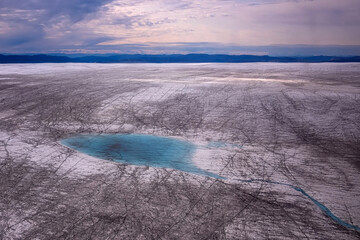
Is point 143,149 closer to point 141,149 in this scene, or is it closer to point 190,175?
point 141,149

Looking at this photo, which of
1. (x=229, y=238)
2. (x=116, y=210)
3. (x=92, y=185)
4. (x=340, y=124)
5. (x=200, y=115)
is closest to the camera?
(x=229, y=238)

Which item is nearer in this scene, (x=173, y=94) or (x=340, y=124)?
(x=340, y=124)

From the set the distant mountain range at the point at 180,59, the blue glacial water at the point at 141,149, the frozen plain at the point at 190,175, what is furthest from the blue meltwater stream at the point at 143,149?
the distant mountain range at the point at 180,59

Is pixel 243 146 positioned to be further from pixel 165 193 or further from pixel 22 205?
pixel 22 205

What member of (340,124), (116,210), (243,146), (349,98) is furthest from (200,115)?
(349,98)

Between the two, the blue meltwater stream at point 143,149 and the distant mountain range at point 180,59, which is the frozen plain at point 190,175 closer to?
the blue meltwater stream at point 143,149

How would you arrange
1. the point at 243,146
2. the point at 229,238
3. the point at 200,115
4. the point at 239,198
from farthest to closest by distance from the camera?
the point at 200,115 → the point at 243,146 → the point at 239,198 → the point at 229,238

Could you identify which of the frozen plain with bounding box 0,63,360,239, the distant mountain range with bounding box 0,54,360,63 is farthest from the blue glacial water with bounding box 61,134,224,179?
A: the distant mountain range with bounding box 0,54,360,63
